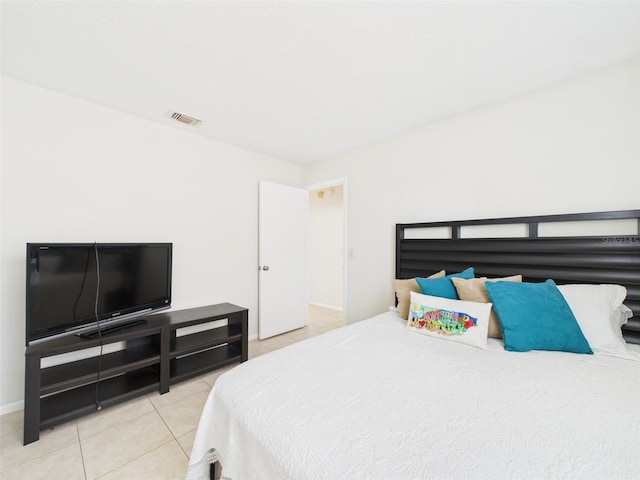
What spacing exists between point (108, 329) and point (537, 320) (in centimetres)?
297

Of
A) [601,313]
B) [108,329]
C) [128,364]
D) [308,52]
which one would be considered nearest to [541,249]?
[601,313]

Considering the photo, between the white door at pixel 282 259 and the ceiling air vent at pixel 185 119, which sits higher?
the ceiling air vent at pixel 185 119

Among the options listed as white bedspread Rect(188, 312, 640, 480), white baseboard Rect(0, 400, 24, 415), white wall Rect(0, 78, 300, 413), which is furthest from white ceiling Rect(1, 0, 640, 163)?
white baseboard Rect(0, 400, 24, 415)

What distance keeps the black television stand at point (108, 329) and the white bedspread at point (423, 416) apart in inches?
51.5

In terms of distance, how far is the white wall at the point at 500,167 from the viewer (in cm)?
177

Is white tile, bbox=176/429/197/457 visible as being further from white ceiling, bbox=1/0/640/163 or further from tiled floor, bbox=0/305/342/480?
white ceiling, bbox=1/0/640/163

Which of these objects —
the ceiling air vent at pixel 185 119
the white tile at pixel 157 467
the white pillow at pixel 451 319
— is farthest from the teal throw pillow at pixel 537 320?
the ceiling air vent at pixel 185 119

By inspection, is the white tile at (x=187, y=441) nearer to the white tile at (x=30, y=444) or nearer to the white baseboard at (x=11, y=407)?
the white tile at (x=30, y=444)

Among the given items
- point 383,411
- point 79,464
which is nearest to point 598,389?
point 383,411

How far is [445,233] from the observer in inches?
100

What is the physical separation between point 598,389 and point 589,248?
1075 millimetres

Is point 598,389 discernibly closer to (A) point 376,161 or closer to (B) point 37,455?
(A) point 376,161

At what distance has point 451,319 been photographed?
69.2 inches

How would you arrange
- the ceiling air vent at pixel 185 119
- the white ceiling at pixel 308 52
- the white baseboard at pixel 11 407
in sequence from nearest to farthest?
1. the white ceiling at pixel 308 52
2. the white baseboard at pixel 11 407
3. the ceiling air vent at pixel 185 119
